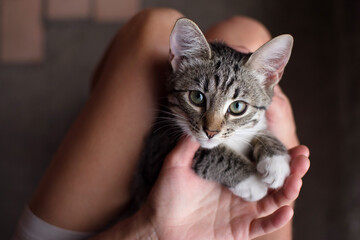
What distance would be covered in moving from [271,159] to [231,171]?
14cm

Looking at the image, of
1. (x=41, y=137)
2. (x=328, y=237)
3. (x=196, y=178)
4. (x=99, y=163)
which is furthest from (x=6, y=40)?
(x=328, y=237)

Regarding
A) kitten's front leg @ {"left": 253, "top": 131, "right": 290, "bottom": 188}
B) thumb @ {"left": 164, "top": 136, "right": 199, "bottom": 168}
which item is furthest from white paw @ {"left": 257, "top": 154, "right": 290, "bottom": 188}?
thumb @ {"left": 164, "top": 136, "right": 199, "bottom": 168}

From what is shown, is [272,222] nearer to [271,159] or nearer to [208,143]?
[271,159]

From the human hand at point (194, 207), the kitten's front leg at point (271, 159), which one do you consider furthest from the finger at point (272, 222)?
the kitten's front leg at point (271, 159)

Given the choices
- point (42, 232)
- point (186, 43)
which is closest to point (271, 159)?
point (186, 43)

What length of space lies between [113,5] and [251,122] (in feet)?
5.20

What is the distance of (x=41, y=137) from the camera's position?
2275 millimetres

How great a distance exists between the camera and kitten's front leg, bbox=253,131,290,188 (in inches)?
42.6

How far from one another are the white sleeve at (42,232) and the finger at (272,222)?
2.28 ft

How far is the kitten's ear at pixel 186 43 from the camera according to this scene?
1098 mm

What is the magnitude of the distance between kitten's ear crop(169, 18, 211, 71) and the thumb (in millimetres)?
271

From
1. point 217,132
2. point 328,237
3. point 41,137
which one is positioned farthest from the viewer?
point 41,137

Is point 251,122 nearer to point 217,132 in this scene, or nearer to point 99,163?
point 217,132

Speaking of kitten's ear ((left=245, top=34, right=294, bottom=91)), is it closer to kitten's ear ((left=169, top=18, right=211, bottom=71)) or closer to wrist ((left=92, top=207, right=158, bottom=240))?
kitten's ear ((left=169, top=18, right=211, bottom=71))
